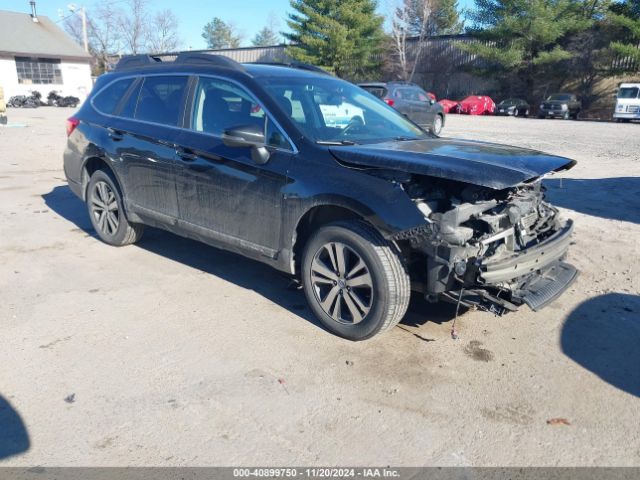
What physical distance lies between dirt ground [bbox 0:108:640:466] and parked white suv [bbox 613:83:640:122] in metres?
29.8

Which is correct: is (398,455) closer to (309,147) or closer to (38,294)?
(309,147)

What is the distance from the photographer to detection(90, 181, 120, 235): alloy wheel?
5.83 meters

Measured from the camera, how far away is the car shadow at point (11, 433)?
2.75 m

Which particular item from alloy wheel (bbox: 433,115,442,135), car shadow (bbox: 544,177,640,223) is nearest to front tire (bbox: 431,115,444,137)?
alloy wheel (bbox: 433,115,442,135)

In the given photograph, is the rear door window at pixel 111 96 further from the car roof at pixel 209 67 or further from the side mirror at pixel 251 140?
the side mirror at pixel 251 140

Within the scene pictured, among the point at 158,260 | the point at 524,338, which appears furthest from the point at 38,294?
the point at 524,338

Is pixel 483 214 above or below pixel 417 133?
below

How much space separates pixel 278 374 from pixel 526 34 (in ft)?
141

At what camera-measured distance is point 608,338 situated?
396cm

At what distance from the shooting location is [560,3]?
39000 millimetres

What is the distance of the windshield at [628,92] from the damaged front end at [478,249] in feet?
105

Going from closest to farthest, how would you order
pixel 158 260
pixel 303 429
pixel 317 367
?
pixel 303 429
pixel 317 367
pixel 158 260

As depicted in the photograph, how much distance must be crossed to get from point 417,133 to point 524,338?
204cm

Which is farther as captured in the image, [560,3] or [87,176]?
[560,3]
